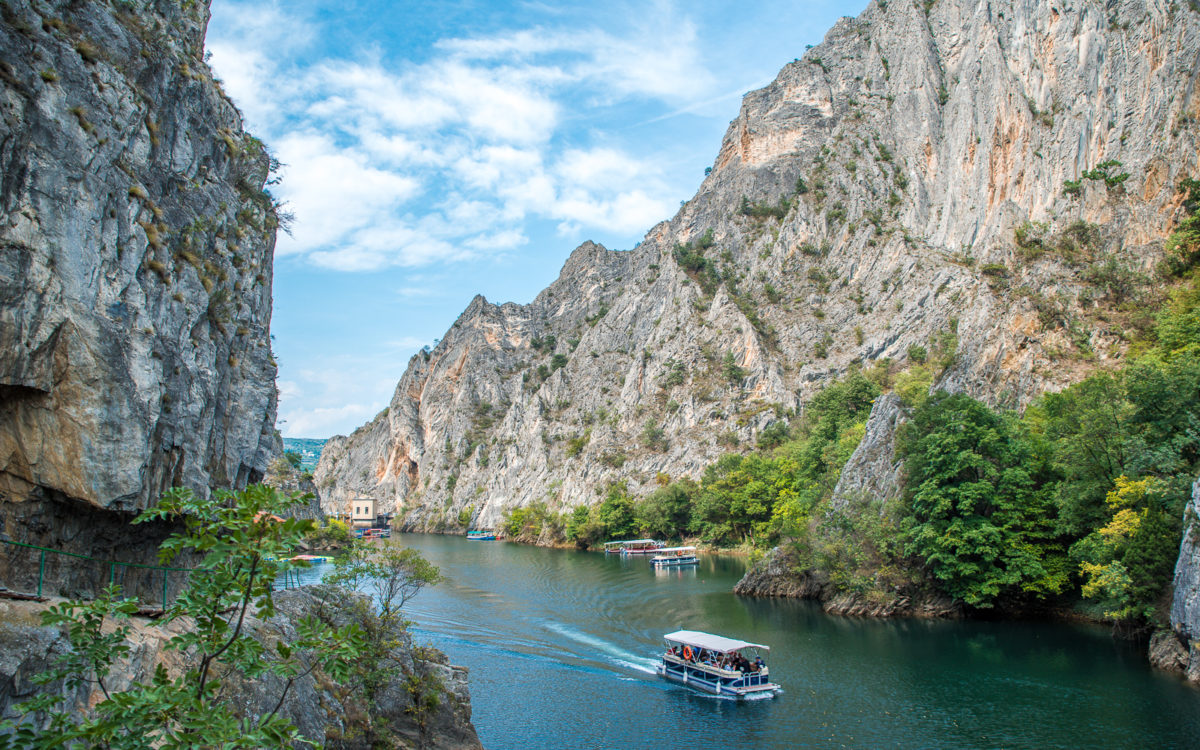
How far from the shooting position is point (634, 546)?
9225 cm

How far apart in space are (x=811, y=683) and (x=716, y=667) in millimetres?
4416

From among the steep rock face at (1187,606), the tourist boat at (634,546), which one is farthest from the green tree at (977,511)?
the tourist boat at (634,546)

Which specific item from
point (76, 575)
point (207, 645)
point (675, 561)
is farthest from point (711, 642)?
point (675, 561)

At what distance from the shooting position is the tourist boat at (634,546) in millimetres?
87938

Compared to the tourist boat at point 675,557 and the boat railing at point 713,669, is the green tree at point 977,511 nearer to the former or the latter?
the boat railing at point 713,669

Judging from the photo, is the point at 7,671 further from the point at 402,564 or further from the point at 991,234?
the point at 991,234

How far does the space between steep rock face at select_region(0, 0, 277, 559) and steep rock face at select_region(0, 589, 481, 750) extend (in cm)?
481

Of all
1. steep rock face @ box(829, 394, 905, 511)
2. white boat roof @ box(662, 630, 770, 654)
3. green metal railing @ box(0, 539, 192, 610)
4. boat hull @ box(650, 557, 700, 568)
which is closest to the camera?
green metal railing @ box(0, 539, 192, 610)

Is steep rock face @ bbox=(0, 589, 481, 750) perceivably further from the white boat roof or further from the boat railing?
the white boat roof

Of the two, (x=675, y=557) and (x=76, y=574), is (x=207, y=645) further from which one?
(x=675, y=557)

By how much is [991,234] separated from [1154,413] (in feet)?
195

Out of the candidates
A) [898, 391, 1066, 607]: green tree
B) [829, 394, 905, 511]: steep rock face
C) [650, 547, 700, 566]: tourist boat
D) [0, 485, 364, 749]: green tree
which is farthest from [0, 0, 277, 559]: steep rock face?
[650, 547, 700, 566]: tourist boat

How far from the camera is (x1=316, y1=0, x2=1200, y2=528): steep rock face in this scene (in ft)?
215

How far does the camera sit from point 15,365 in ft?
47.9
